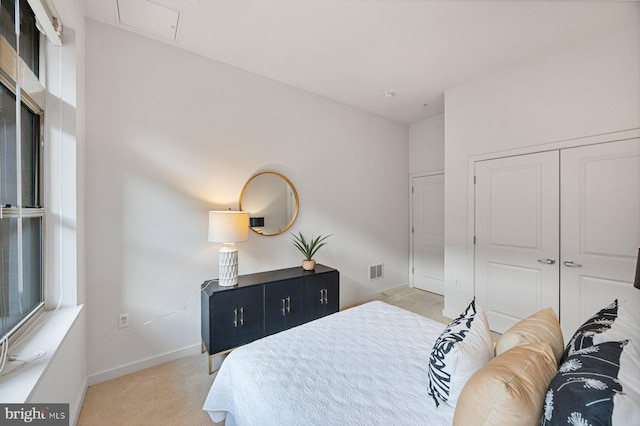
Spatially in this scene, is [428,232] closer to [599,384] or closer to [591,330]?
[591,330]

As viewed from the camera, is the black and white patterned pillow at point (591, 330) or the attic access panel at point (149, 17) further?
the attic access panel at point (149, 17)

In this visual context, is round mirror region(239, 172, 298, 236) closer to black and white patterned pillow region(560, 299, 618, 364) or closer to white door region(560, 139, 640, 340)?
black and white patterned pillow region(560, 299, 618, 364)

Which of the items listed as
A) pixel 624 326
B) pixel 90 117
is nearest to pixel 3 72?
pixel 90 117

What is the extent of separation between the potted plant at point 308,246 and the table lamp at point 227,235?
83 cm

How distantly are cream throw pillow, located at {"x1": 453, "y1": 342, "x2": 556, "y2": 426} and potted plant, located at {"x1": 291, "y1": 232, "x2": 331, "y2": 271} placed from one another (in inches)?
85.2

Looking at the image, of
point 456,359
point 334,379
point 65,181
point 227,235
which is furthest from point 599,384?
point 65,181

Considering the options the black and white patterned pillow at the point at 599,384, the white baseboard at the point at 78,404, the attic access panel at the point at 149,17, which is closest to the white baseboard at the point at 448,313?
the black and white patterned pillow at the point at 599,384

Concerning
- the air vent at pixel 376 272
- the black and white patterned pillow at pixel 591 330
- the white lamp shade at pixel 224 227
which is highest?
the white lamp shade at pixel 224 227

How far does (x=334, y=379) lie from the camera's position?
1236mm

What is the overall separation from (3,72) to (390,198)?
4094mm

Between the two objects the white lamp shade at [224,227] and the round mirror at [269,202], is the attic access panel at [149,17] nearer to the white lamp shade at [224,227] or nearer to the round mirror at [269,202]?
the round mirror at [269,202]

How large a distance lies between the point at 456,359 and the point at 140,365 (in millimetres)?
2511

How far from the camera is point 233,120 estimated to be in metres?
2.73

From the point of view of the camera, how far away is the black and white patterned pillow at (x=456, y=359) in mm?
1016
